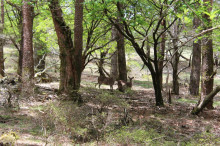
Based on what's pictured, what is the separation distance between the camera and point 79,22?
8805 mm

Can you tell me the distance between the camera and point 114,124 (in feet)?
22.3

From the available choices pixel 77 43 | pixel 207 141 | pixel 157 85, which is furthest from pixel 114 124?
pixel 77 43

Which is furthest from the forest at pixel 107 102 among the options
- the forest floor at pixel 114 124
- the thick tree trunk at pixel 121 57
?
the thick tree trunk at pixel 121 57

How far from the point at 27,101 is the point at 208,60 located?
7378mm

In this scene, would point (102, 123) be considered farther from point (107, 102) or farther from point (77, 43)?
point (77, 43)

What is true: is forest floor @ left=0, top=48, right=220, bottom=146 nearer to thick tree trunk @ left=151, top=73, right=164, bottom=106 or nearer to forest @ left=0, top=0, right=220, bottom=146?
forest @ left=0, top=0, right=220, bottom=146

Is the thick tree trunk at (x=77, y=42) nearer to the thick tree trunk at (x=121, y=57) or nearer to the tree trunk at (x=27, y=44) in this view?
the tree trunk at (x=27, y=44)

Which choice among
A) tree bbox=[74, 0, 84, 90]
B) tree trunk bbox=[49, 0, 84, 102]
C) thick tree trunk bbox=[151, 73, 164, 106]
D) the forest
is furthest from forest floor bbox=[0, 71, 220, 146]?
tree bbox=[74, 0, 84, 90]

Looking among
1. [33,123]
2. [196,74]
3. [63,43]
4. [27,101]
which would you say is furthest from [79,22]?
[196,74]

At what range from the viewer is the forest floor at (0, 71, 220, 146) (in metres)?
5.09

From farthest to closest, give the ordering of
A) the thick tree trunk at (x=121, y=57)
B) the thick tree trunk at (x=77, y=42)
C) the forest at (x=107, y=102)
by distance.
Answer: the thick tree trunk at (x=121, y=57) → the thick tree trunk at (x=77, y=42) → the forest at (x=107, y=102)

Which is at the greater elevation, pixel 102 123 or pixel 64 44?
pixel 64 44

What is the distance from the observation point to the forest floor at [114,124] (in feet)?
16.7

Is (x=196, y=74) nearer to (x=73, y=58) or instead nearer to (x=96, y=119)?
(x=73, y=58)
